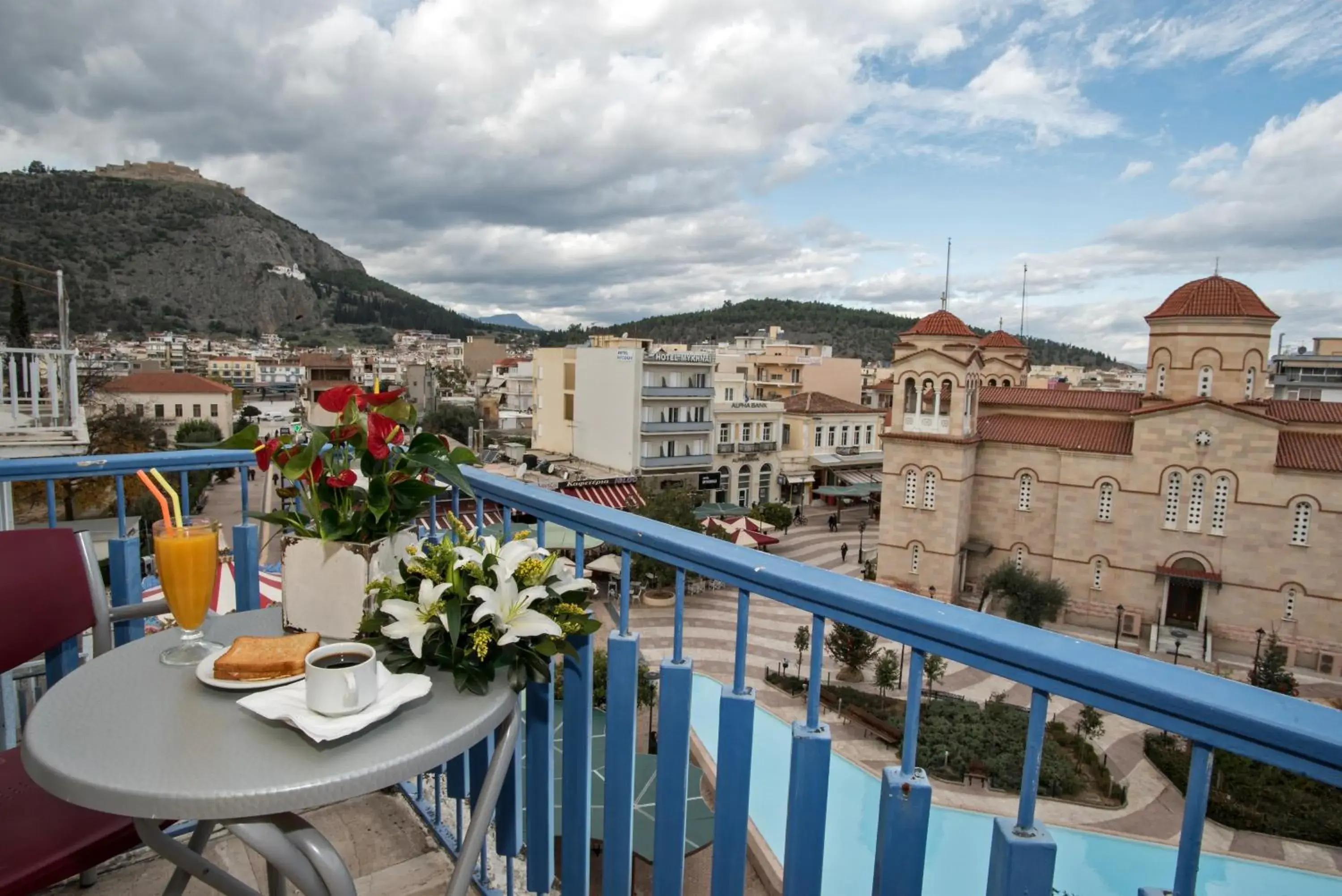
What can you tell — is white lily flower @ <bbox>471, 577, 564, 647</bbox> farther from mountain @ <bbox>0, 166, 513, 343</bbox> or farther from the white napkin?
mountain @ <bbox>0, 166, 513, 343</bbox>

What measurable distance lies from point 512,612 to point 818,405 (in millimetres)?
30832

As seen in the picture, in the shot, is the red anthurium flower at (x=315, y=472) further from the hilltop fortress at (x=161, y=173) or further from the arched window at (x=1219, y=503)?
the hilltop fortress at (x=161, y=173)

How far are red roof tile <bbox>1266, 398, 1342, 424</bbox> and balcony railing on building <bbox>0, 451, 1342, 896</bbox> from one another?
76.6 feet

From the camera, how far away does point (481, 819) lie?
124 centimetres

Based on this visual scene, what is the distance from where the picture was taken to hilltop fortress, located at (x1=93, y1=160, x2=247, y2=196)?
106 m

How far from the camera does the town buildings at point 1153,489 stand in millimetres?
19000

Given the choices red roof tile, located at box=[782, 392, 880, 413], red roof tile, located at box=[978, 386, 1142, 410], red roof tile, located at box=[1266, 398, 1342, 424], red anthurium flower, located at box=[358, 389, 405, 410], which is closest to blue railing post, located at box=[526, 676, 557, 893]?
red anthurium flower, located at box=[358, 389, 405, 410]

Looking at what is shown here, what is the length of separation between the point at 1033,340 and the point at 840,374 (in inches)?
3522

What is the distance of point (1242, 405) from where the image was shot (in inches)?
760

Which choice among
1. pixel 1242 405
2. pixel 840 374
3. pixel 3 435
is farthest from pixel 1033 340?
pixel 3 435

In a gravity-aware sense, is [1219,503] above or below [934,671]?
above

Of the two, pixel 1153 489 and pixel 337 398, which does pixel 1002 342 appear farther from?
pixel 337 398

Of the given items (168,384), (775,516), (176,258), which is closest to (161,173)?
(176,258)

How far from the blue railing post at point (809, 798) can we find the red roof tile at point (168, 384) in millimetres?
46686
